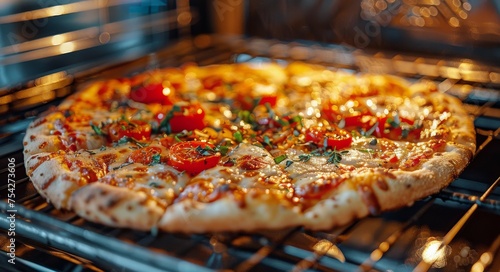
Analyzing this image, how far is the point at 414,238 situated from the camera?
7.68ft

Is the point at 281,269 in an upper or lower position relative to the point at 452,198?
lower

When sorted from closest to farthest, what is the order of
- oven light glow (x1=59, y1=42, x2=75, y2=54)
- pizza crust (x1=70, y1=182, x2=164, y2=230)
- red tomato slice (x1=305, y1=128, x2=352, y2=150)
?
pizza crust (x1=70, y1=182, x2=164, y2=230) → red tomato slice (x1=305, y1=128, x2=352, y2=150) → oven light glow (x1=59, y1=42, x2=75, y2=54)

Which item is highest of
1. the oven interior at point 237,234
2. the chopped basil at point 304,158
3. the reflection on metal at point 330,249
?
the chopped basil at point 304,158

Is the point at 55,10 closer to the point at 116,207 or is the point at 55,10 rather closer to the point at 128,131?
the point at 128,131

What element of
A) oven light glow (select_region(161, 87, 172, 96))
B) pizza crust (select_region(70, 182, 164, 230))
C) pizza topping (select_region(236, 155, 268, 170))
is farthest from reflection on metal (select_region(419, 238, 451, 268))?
oven light glow (select_region(161, 87, 172, 96))

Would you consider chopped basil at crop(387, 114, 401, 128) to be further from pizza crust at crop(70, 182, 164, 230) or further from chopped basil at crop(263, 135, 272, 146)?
pizza crust at crop(70, 182, 164, 230)

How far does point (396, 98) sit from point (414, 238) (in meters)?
0.90

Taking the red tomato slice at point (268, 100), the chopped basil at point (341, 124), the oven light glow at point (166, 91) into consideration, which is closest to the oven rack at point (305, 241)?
the chopped basil at point (341, 124)

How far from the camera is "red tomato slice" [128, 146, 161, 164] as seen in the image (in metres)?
2.31

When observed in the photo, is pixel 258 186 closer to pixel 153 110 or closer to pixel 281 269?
pixel 281 269

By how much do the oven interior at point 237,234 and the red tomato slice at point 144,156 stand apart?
11.4 inches

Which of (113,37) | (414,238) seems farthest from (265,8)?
(414,238)

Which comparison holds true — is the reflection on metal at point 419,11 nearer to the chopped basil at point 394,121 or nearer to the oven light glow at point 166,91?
the chopped basil at point 394,121

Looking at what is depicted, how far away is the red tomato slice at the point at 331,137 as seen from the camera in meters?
2.44
